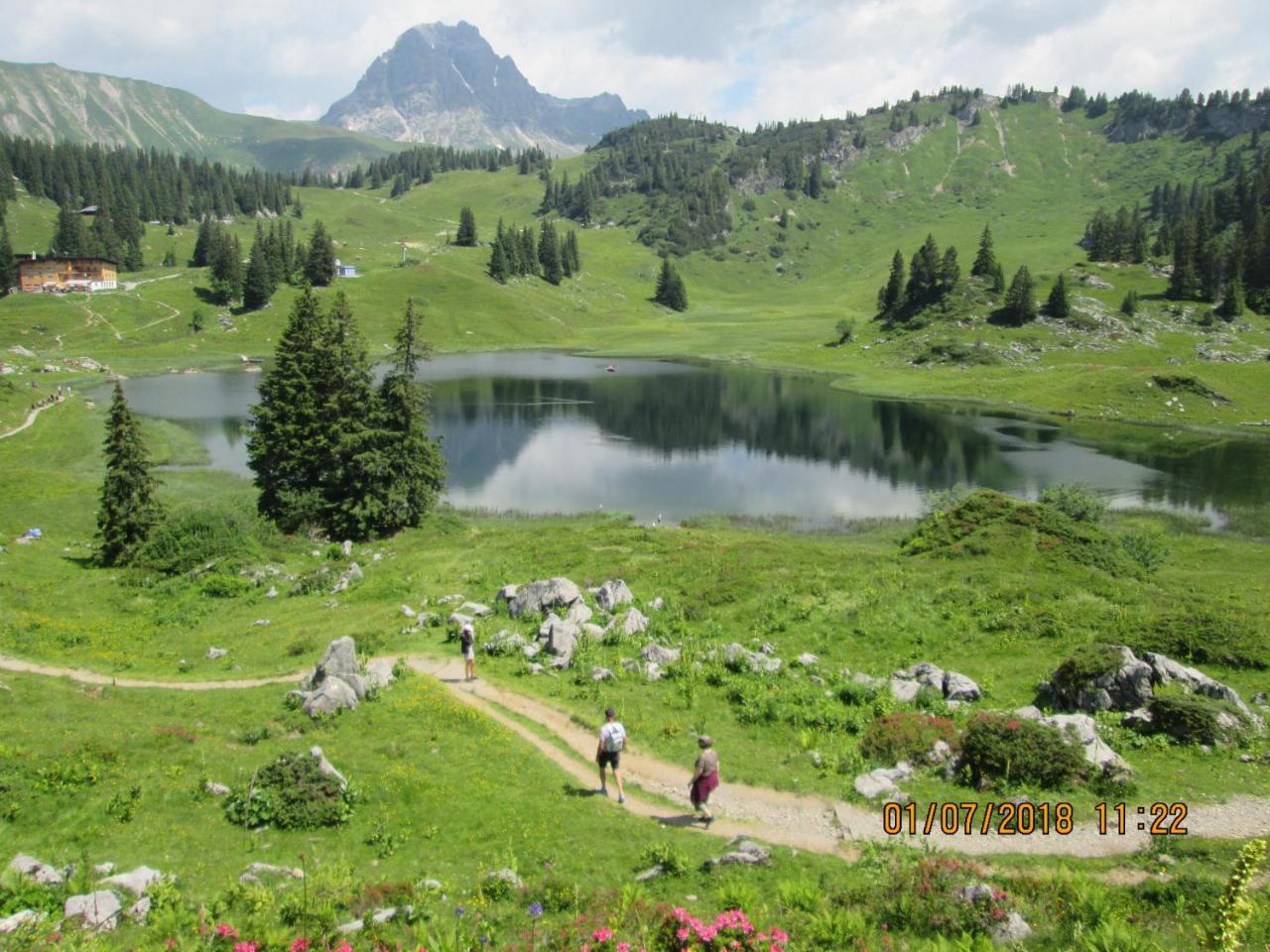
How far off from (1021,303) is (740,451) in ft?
307

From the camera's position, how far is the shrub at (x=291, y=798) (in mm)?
16500

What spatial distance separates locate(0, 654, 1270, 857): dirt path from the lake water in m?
40.6

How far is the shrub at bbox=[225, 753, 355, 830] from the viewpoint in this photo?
54.1ft

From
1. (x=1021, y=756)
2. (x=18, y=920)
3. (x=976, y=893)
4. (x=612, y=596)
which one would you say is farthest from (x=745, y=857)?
(x=612, y=596)

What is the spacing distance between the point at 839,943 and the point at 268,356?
17432cm

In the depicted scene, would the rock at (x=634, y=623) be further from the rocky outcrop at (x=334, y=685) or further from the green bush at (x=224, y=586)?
the green bush at (x=224, y=586)

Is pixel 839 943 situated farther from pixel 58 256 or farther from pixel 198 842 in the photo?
pixel 58 256

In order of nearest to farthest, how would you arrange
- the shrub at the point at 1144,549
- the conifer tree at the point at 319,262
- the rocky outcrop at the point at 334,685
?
1. the rocky outcrop at the point at 334,685
2. the shrub at the point at 1144,549
3. the conifer tree at the point at 319,262

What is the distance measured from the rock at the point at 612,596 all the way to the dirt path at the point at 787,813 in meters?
8.92

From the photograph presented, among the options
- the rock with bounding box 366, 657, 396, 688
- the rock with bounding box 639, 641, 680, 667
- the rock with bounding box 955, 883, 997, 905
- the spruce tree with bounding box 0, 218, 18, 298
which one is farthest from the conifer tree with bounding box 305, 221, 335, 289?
the rock with bounding box 955, 883, 997, 905

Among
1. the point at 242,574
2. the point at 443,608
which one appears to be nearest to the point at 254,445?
the point at 242,574

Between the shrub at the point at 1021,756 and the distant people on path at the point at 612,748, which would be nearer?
the shrub at the point at 1021,756

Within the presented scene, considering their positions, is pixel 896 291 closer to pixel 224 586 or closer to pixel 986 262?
pixel 986 262
